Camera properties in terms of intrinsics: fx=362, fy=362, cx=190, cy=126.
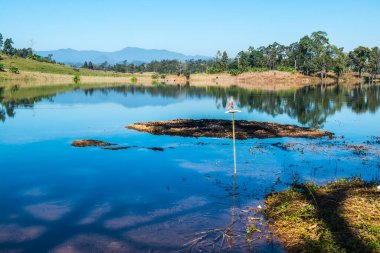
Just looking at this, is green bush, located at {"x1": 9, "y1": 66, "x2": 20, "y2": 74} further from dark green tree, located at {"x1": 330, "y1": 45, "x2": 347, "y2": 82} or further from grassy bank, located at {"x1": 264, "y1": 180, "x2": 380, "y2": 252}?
grassy bank, located at {"x1": 264, "y1": 180, "x2": 380, "y2": 252}

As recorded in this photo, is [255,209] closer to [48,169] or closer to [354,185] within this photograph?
[354,185]

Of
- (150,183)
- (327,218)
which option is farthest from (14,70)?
(327,218)

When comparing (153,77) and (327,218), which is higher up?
(153,77)

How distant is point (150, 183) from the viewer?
61.9 ft

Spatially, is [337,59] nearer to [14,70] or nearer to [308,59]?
[308,59]

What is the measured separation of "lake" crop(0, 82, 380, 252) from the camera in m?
12.3

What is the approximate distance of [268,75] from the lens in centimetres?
16700

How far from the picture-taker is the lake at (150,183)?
12.3 metres

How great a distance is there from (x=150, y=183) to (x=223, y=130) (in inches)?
668

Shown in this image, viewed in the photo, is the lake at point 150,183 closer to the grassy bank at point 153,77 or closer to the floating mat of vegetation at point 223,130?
the floating mat of vegetation at point 223,130

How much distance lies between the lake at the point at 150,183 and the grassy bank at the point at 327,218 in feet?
2.32

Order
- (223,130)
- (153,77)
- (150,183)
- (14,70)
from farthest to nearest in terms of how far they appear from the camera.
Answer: (153,77) → (14,70) → (223,130) → (150,183)

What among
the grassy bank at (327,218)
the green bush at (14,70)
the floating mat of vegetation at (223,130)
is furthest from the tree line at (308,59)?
the grassy bank at (327,218)

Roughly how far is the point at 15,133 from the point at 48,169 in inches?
598
